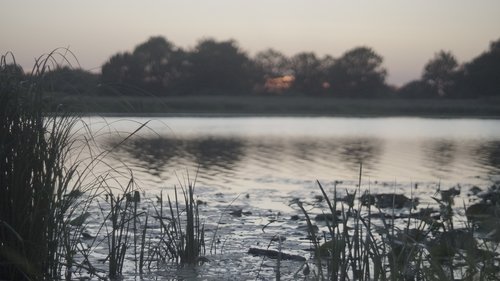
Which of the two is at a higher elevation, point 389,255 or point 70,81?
point 70,81

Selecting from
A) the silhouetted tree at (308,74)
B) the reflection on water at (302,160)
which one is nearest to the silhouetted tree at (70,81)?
the reflection on water at (302,160)

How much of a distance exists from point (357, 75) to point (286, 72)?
25.9 feet

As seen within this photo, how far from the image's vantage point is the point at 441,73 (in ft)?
218

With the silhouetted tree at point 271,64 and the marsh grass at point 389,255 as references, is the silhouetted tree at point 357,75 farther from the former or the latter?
the marsh grass at point 389,255

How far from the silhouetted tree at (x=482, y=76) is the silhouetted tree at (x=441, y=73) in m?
1.36

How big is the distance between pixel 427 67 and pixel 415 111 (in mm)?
8298

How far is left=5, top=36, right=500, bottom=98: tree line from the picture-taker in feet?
202

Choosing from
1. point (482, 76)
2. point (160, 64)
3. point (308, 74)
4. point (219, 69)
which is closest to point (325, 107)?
point (308, 74)

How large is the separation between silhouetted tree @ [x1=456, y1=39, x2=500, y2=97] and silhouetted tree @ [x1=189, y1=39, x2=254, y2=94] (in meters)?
21.2

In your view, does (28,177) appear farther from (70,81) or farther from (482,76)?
(482,76)

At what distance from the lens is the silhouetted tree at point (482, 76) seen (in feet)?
199

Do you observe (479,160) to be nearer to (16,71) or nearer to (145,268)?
(145,268)

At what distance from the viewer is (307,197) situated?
11328 mm

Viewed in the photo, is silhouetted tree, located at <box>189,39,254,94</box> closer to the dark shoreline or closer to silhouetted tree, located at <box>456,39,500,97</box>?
the dark shoreline
